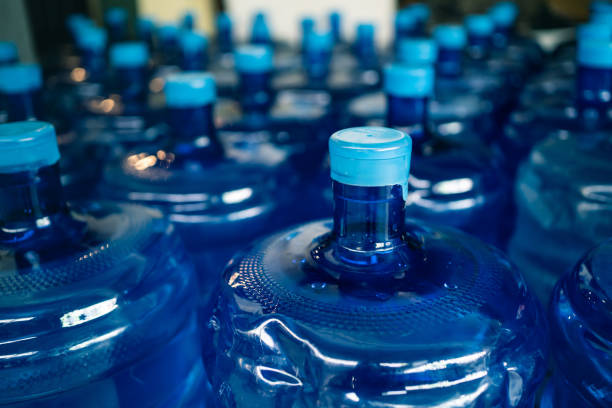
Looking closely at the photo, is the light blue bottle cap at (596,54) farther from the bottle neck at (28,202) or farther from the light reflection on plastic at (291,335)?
the bottle neck at (28,202)

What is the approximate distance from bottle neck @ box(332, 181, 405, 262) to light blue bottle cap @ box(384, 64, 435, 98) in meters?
0.38

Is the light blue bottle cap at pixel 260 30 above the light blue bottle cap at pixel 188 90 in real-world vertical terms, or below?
above

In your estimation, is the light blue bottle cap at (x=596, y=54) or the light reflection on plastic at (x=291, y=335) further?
the light blue bottle cap at (x=596, y=54)

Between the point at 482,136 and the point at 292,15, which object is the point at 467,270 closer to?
the point at 482,136

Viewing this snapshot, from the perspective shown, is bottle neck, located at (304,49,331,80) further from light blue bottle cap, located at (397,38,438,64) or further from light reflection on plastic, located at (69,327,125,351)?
light reflection on plastic, located at (69,327,125,351)

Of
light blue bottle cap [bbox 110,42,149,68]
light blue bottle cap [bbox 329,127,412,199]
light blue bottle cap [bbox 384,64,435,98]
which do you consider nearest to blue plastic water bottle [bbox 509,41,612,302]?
light blue bottle cap [bbox 384,64,435,98]

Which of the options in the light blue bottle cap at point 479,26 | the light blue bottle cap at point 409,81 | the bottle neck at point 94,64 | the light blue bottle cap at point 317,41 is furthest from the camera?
the light blue bottle cap at point 479,26

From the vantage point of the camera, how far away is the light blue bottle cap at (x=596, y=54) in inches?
41.0

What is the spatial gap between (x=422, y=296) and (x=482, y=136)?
1.04 m

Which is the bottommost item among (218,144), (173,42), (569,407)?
(569,407)

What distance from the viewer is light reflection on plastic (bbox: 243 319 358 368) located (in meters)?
0.51

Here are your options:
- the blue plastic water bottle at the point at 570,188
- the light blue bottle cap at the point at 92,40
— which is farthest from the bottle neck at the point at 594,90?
the light blue bottle cap at the point at 92,40

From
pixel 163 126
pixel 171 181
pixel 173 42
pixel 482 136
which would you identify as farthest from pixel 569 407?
pixel 173 42

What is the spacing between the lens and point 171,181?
3.21ft
